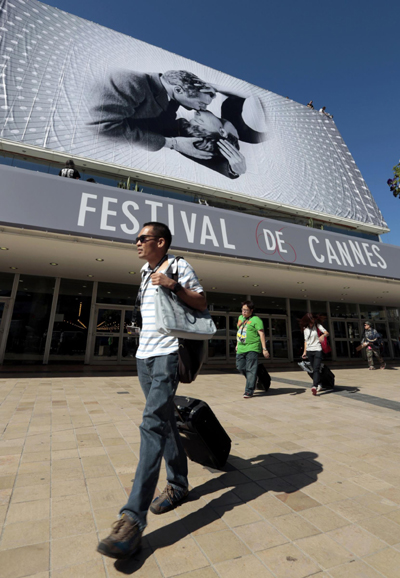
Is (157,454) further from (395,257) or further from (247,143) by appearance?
(247,143)

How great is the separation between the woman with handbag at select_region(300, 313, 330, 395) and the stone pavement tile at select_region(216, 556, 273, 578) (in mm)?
4922

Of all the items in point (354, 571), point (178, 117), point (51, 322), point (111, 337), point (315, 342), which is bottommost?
point (354, 571)

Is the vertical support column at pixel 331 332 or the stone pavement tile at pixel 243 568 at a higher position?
the vertical support column at pixel 331 332

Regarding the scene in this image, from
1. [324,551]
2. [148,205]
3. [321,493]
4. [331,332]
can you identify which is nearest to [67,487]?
[324,551]

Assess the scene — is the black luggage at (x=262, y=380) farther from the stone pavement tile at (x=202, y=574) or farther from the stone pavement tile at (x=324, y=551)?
the stone pavement tile at (x=202, y=574)

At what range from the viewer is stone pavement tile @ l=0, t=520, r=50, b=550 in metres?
1.45

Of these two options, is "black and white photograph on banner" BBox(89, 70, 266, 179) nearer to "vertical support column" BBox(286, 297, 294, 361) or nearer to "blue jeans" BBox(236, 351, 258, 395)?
"vertical support column" BBox(286, 297, 294, 361)

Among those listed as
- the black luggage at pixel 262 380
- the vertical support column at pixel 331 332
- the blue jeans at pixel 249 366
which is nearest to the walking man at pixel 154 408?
the blue jeans at pixel 249 366

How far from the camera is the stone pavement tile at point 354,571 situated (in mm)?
1275

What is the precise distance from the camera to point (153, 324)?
5.71 feet

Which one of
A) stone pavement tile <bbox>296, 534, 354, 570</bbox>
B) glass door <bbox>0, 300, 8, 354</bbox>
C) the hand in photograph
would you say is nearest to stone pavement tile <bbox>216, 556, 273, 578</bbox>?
stone pavement tile <bbox>296, 534, 354, 570</bbox>

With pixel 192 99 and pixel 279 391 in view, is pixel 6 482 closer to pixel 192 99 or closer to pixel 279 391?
pixel 279 391

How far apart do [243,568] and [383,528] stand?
35.7 inches

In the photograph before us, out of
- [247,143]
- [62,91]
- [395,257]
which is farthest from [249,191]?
[62,91]
